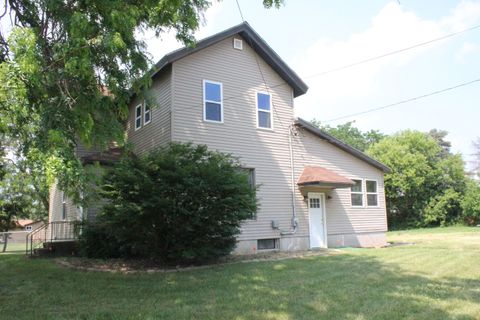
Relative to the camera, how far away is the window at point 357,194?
17.7m

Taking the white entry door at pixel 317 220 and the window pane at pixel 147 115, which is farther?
the white entry door at pixel 317 220

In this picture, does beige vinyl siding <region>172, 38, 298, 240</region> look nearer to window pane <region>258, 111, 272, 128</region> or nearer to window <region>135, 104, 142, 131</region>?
window pane <region>258, 111, 272, 128</region>

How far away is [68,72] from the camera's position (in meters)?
7.09

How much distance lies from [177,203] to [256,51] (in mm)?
7652

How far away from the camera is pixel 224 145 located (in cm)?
1427

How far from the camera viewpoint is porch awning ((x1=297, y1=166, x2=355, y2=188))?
1505cm

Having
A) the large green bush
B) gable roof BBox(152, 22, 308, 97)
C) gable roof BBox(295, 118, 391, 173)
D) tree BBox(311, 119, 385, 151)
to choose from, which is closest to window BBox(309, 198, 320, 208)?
gable roof BBox(295, 118, 391, 173)

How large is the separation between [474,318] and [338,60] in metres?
9.74

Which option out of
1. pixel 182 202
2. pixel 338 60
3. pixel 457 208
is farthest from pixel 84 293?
pixel 457 208

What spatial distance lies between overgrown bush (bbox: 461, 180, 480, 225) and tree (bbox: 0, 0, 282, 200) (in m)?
31.0

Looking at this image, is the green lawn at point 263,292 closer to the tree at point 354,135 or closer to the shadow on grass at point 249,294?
the shadow on grass at point 249,294

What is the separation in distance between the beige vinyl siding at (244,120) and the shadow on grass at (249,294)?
4.70 metres

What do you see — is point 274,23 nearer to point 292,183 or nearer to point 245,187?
point 245,187

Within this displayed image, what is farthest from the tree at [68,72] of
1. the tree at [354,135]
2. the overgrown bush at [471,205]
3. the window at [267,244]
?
the tree at [354,135]
